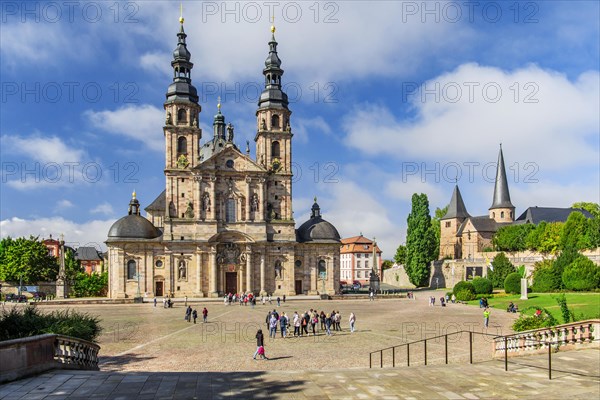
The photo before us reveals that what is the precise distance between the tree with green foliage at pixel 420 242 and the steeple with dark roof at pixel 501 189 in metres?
25.0

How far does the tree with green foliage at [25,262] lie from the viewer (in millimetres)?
69000

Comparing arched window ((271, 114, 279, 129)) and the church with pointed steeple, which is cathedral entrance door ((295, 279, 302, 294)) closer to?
arched window ((271, 114, 279, 129))

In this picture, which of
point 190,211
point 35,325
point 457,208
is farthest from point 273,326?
point 457,208

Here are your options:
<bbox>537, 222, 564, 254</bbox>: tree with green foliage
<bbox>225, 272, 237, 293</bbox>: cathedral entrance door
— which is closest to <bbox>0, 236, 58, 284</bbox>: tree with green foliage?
<bbox>225, 272, 237, 293</bbox>: cathedral entrance door

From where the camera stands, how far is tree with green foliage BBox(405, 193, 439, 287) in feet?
281

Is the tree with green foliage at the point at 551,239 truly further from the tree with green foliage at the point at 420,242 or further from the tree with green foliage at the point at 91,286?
the tree with green foliage at the point at 91,286

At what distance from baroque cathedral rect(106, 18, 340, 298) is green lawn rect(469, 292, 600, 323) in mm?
22077

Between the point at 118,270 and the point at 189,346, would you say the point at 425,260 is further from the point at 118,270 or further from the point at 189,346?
the point at 189,346

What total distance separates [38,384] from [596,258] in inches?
2604

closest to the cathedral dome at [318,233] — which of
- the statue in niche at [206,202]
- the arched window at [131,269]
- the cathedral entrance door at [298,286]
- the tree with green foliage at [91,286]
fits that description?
the cathedral entrance door at [298,286]

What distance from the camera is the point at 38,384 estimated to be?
39.8 feet

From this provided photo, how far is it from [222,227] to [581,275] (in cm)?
4249

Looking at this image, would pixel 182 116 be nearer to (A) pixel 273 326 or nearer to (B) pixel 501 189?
(A) pixel 273 326

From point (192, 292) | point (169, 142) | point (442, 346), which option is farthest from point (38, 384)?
point (169, 142)
